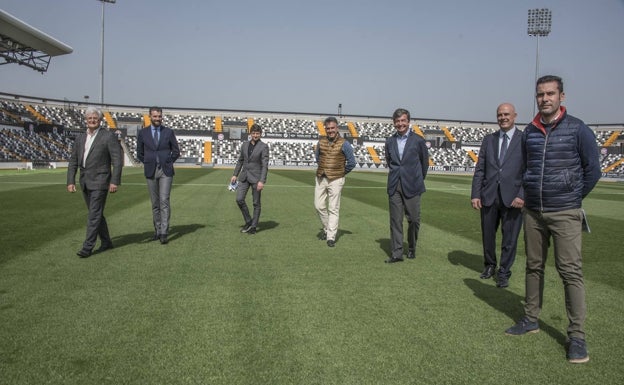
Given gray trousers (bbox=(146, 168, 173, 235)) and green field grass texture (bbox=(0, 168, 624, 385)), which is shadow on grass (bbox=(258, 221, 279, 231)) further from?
gray trousers (bbox=(146, 168, 173, 235))

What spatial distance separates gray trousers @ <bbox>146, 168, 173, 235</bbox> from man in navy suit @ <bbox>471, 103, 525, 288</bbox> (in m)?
4.68

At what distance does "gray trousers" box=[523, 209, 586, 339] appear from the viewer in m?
3.50

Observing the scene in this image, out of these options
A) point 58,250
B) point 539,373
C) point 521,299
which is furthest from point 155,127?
point 539,373

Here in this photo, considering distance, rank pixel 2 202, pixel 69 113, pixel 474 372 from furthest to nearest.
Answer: pixel 69 113 < pixel 2 202 < pixel 474 372

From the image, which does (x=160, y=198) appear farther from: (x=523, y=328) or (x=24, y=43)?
(x=24, y=43)

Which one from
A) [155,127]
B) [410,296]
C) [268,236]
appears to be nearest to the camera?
[410,296]

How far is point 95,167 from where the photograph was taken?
6.48 meters

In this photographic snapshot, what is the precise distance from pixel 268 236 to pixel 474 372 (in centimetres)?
566

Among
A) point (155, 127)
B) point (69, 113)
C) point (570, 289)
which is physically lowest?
point (570, 289)

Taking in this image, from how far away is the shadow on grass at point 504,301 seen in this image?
3.92 meters

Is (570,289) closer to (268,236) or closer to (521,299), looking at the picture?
(521,299)

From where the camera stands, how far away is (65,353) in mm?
3242

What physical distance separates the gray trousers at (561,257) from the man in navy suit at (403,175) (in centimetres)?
259

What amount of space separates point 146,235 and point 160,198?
3.61 feet
